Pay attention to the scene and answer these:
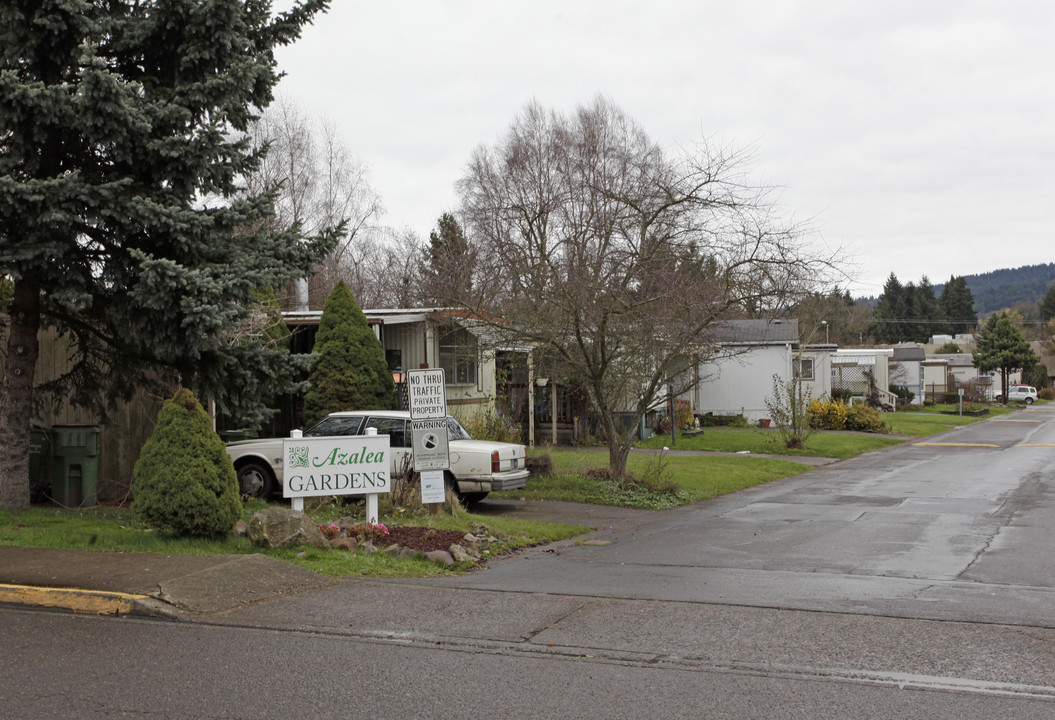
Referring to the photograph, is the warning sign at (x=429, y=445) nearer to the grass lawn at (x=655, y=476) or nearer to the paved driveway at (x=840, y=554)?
the paved driveway at (x=840, y=554)

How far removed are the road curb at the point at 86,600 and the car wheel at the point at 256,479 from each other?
6856 mm

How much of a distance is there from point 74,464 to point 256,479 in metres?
2.80

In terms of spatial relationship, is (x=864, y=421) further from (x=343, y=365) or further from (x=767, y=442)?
(x=343, y=365)

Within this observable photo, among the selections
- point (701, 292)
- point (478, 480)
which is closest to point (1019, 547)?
point (701, 292)

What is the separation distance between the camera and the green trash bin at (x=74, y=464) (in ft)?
48.0

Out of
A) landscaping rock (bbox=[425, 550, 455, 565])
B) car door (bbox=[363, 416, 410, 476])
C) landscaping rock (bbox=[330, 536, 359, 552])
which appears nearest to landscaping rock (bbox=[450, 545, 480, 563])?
landscaping rock (bbox=[425, 550, 455, 565])

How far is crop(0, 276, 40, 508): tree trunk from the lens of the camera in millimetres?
12352

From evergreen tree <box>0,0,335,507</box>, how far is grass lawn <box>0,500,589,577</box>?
1.03 metres

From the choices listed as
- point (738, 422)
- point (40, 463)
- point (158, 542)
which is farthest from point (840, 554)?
point (738, 422)

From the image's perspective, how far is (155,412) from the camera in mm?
15922

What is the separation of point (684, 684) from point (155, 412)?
12.4 metres

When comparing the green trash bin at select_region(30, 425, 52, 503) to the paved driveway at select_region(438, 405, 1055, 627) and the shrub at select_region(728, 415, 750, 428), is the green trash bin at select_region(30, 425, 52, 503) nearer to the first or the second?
the paved driveway at select_region(438, 405, 1055, 627)

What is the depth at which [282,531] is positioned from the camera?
10719 millimetres

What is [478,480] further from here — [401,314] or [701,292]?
[401,314]
